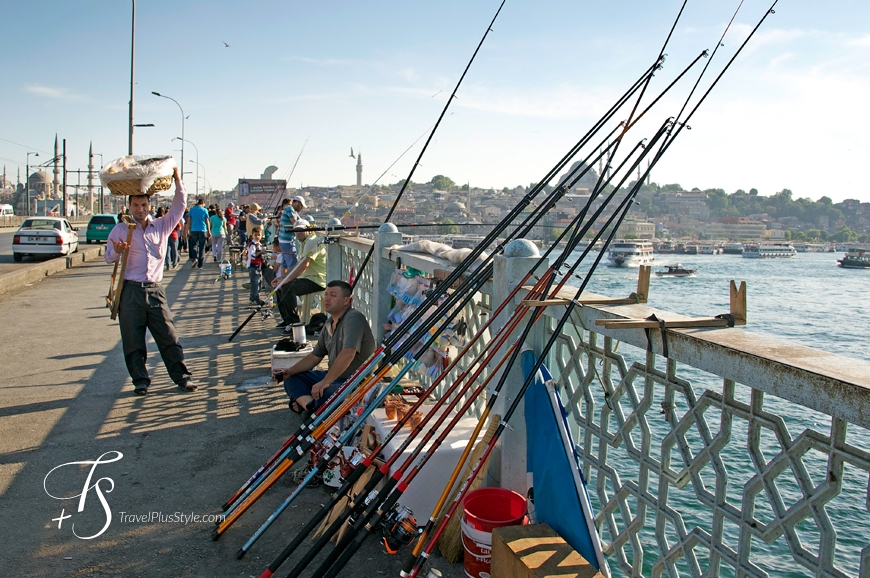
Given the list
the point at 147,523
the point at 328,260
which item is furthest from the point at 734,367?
the point at 328,260

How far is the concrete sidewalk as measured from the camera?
3.29 meters

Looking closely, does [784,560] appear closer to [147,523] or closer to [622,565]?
[622,565]

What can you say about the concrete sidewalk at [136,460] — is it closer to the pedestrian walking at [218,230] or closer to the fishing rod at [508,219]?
the fishing rod at [508,219]

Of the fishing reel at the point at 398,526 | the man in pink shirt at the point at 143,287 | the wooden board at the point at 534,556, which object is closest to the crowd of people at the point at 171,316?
the man in pink shirt at the point at 143,287

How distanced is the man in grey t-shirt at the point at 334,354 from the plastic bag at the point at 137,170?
5.75 feet

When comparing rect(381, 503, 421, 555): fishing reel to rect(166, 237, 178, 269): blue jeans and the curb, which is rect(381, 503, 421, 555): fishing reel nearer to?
the curb

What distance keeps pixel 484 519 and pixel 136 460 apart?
8.07 ft

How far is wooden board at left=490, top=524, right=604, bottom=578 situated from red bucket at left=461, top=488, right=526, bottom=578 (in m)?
0.16

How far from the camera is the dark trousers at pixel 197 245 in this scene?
18047 millimetres

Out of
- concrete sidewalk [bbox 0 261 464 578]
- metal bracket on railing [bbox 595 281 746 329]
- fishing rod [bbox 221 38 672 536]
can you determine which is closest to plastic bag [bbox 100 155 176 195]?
concrete sidewalk [bbox 0 261 464 578]

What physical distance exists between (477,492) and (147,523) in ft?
5.66

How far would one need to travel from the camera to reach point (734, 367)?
2123 millimetres

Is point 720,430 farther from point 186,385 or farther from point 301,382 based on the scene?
point 186,385
